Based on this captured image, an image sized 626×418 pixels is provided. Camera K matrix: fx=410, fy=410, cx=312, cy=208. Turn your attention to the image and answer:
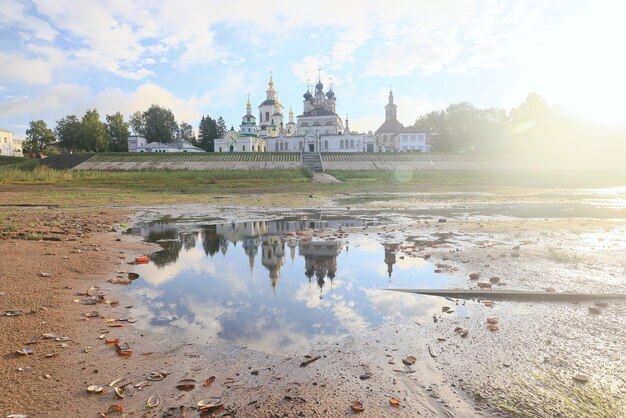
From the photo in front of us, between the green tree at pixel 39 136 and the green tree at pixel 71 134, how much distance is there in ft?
30.6

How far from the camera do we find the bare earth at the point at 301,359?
4289 millimetres

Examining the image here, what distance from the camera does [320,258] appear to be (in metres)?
11.2

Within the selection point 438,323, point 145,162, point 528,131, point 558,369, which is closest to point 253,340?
point 438,323

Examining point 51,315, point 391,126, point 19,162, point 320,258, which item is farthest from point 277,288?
point 391,126

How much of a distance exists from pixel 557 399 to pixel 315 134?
312 ft

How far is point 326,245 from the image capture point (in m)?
12.9

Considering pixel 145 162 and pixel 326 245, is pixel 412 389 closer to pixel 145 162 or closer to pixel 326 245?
pixel 326 245

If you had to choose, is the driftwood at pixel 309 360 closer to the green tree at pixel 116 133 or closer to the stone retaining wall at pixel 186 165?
the stone retaining wall at pixel 186 165

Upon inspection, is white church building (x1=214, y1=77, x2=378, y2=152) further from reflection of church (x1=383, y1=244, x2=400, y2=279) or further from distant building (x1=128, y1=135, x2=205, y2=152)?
reflection of church (x1=383, y1=244, x2=400, y2=279)

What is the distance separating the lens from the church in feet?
321

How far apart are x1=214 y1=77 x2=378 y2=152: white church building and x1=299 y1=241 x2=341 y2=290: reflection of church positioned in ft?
279

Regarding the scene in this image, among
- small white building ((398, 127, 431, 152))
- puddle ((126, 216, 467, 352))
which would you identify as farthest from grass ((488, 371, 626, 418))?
small white building ((398, 127, 431, 152))

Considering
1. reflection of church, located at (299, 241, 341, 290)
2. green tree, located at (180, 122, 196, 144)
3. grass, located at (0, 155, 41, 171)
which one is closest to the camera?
reflection of church, located at (299, 241, 341, 290)

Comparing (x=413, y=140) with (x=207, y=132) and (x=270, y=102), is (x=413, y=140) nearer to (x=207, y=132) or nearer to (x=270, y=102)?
(x=270, y=102)
